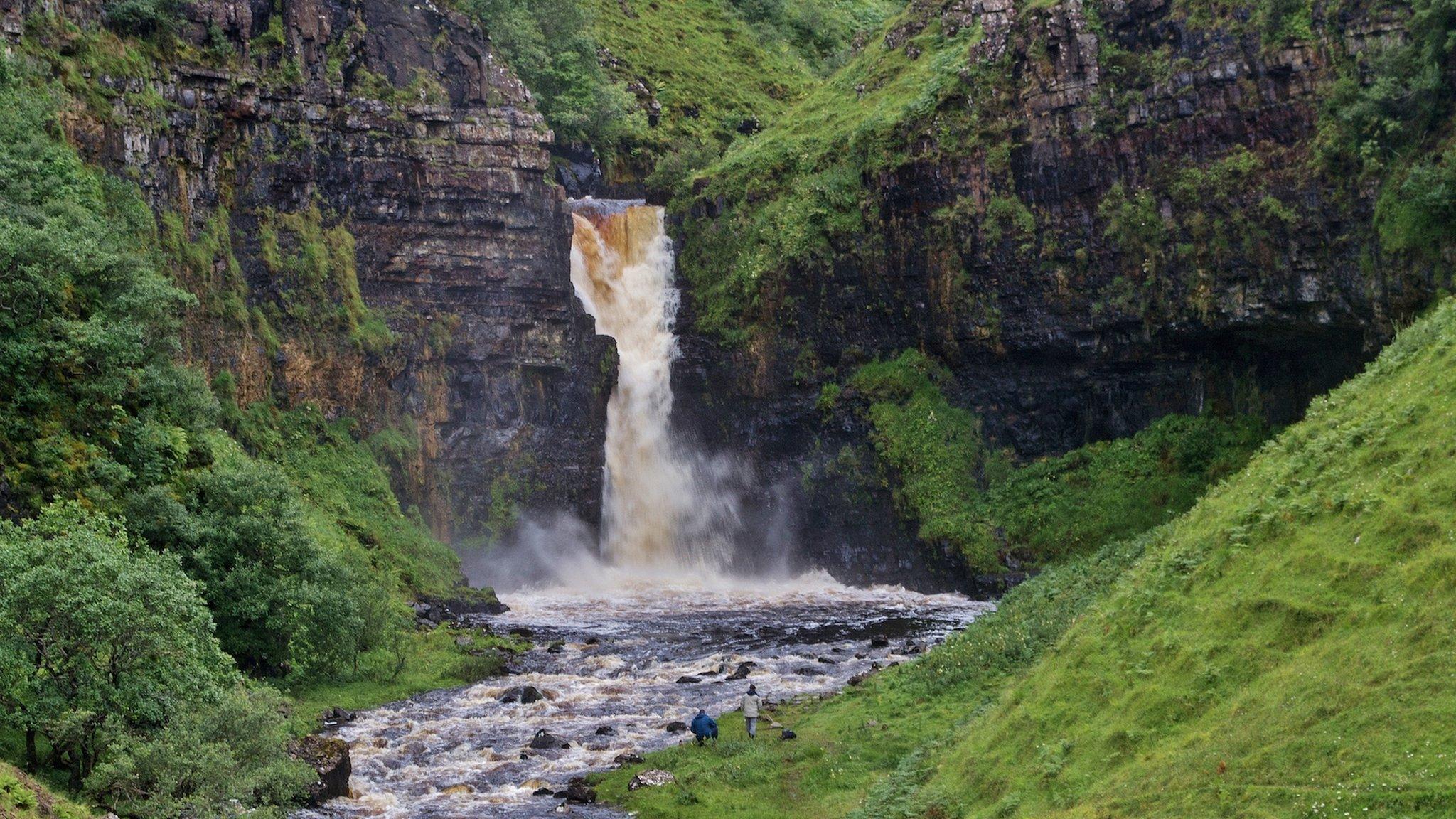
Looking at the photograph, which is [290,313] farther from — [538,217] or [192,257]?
[538,217]

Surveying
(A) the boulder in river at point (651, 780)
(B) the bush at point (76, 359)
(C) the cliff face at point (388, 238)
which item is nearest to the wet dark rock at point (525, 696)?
(A) the boulder in river at point (651, 780)

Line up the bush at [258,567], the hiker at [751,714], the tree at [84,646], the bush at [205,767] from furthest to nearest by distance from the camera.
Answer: the bush at [258,567] → the hiker at [751,714] → the tree at [84,646] → the bush at [205,767]

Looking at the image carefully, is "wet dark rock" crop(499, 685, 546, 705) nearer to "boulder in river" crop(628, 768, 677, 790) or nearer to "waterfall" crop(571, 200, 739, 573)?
"boulder in river" crop(628, 768, 677, 790)

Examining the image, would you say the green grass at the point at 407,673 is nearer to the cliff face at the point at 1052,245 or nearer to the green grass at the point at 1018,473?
the green grass at the point at 1018,473

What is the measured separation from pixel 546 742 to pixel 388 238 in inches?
1270

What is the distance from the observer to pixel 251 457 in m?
45.4

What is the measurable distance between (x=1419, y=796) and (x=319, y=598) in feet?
82.3

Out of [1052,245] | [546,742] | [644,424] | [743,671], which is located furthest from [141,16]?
[1052,245]

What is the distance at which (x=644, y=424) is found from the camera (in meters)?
59.8

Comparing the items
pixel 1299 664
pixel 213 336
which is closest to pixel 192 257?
pixel 213 336

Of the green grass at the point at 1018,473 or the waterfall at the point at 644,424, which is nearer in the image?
the green grass at the point at 1018,473

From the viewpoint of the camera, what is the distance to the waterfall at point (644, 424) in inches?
2298

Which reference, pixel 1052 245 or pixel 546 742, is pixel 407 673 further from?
pixel 1052 245

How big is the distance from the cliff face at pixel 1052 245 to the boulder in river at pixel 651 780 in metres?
29.2
